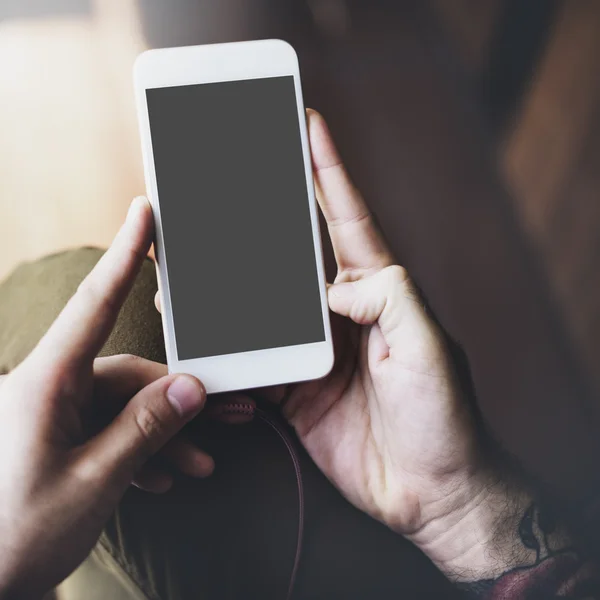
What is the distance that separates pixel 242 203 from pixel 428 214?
22 cm

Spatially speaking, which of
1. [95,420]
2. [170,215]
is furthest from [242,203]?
[95,420]

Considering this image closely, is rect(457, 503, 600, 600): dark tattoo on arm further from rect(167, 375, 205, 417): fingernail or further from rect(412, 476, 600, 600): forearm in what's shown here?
rect(167, 375, 205, 417): fingernail

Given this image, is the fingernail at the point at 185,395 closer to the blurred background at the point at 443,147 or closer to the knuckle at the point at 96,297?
the knuckle at the point at 96,297

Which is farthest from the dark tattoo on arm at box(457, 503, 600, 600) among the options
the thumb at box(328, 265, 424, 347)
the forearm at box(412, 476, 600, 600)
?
the thumb at box(328, 265, 424, 347)

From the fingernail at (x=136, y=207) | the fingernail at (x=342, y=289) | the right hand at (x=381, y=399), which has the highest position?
the fingernail at (x=136, y=207)

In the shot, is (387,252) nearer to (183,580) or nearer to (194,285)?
(194,285)

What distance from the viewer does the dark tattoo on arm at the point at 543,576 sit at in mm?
432

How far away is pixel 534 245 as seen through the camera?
55 centimetres

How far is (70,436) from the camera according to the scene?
13.7 inches

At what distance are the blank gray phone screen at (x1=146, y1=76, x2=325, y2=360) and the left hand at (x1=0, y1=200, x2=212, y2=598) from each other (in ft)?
0.13

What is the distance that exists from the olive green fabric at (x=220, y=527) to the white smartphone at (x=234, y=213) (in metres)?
0.07

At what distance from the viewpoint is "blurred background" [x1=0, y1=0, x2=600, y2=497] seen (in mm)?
479

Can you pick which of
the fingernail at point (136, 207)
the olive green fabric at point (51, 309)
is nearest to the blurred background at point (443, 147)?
the olive green fabric at point (51, 309)

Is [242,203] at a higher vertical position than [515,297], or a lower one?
higher
